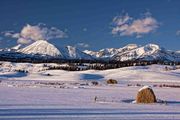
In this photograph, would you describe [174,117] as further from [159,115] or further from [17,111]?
[17,111]

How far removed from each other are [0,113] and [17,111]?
1289 mm

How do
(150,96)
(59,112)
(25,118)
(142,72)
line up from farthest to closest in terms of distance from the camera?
(142,72) < (150,96) < (59,112) < (25,118)

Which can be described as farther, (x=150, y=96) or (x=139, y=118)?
(x=150, y=96)

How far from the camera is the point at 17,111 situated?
2102cm

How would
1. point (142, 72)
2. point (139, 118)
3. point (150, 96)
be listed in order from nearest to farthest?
point (139, 118), point (150, 96), point (142, 72)

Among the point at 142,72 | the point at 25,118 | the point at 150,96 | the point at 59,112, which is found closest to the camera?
the point at 25,118

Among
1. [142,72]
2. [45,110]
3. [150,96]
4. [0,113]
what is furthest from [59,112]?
[142,72]

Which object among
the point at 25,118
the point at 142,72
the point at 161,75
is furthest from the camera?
the point at 142,72

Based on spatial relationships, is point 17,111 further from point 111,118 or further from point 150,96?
point 150,96

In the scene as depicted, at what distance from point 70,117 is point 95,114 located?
194cm

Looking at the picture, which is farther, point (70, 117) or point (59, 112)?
point (59, 112)

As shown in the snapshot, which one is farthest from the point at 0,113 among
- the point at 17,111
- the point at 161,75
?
Answer: the point at 161,75

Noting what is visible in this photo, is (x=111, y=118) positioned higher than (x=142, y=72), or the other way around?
(x=142, y=72)

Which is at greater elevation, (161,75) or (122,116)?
(161,75)
